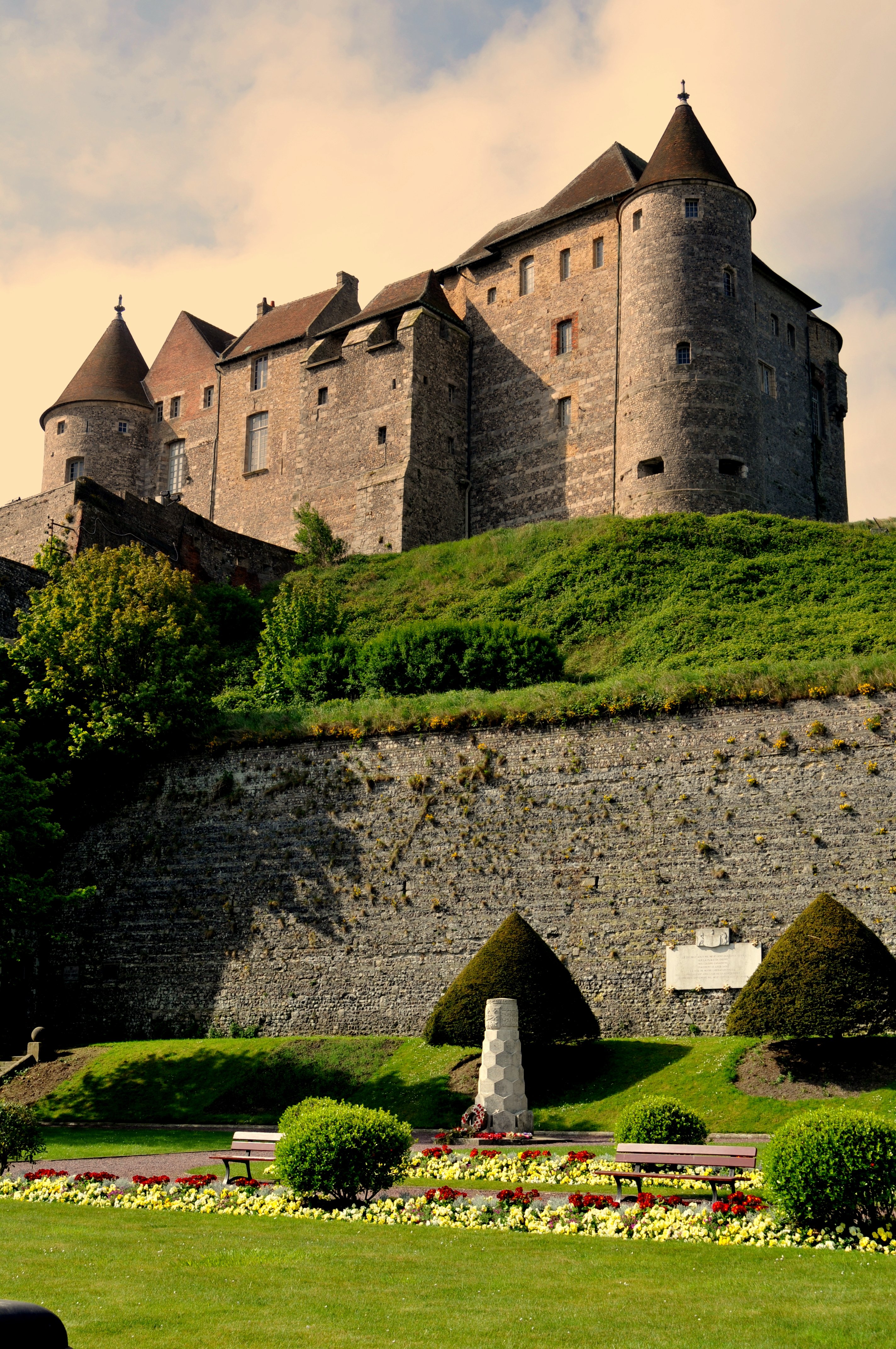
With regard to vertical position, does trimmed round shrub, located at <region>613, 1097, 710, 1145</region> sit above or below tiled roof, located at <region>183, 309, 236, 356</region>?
below

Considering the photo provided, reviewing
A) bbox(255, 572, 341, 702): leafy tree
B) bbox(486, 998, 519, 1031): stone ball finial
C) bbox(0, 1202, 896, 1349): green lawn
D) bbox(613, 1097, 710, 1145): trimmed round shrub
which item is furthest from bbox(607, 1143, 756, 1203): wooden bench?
bbox(255, 572, 341, 702): leafy tree

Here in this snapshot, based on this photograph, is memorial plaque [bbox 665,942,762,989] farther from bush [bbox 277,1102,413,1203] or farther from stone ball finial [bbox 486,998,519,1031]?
bush [bbox 277,1102,413,1203]

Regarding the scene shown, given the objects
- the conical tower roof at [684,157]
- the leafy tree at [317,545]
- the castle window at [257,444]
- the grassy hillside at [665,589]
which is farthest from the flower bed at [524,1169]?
the castle window at [257,444]

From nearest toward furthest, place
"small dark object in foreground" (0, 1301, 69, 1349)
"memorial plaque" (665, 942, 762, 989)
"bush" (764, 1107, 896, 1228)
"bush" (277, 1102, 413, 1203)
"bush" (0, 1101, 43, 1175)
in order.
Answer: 1. "small dark object in foreground" (0, 1301, 69, 1349)
2. "bush" (764, 1107, 896, 1228)
3. "bush" (277, 1102, 413, 1203)
4. "bush" (0, 1101, 43, 1175)
5. "memorial plaque" (665, 942, 762, 989)

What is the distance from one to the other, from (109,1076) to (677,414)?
27.6 metres

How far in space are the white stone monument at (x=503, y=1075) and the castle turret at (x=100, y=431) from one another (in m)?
43.5

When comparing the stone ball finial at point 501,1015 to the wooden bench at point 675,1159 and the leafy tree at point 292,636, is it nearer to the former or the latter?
the wooden bench at point 675,1159

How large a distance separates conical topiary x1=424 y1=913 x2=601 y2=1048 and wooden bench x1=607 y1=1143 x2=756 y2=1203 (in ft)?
20.4

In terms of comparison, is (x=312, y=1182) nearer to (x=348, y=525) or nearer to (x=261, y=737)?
(x=261, y=737)

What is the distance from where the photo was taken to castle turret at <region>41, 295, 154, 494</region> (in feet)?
186

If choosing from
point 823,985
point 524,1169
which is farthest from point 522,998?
point 524,1169

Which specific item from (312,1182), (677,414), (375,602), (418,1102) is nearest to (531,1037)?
(418,1102)

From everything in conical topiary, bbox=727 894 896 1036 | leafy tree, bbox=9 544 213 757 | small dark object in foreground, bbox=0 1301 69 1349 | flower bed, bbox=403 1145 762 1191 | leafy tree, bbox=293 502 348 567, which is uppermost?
leafy tree, bbox=293 502 348 567

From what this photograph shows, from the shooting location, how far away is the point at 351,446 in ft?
159
